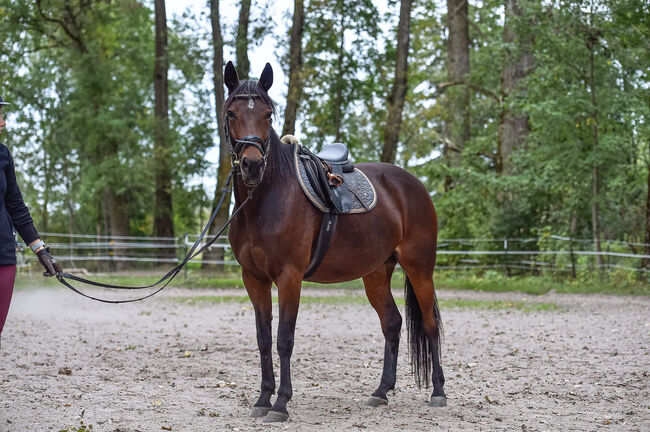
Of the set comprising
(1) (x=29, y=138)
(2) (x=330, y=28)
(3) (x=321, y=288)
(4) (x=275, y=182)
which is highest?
(2) (x=330, y=28)

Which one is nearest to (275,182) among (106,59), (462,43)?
(462,43)

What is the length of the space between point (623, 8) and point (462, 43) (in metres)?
8.57

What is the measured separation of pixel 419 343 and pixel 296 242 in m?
1.70

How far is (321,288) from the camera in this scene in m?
17.8

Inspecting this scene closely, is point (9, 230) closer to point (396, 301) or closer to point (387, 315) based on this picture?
point (387, 315)

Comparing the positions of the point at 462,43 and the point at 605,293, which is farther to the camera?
the point at 462,43

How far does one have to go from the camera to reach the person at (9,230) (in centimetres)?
421

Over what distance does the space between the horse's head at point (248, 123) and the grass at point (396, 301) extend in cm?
898

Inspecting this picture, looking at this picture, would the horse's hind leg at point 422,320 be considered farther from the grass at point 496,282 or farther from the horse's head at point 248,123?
the grass at point 496,282

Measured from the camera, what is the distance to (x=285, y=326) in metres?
5.26

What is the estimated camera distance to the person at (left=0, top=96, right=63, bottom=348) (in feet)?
13.8

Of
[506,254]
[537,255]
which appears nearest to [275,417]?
[506,254]

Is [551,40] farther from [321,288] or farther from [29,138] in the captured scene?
[29,138]

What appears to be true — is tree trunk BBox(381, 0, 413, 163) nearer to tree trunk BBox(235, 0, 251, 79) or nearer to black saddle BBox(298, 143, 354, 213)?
tree trunk BBox(235, 0, 251, 79)
